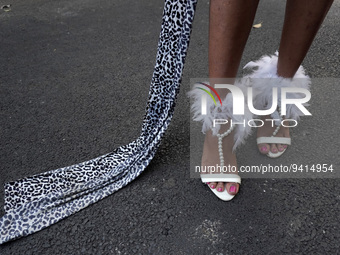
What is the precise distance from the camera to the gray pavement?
125 centimetres

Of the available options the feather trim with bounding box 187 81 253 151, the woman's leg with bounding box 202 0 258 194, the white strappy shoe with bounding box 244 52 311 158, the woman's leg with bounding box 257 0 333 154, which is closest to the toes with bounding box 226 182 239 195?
the woman's leg with bounding box 202 0 258 194

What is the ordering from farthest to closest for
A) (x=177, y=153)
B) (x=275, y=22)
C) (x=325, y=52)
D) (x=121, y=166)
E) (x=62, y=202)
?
(x=275, y=22)
(x=325, y=52)
(x=177, y=153)
(x=121, y=166)
(x=62, y=202)

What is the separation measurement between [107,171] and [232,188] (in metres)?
0.50

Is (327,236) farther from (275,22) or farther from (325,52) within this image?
(275,22)

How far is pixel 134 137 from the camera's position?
1.70 metres

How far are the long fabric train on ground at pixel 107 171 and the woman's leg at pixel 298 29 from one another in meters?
0.35

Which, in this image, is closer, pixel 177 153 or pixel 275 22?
pixel 177 153

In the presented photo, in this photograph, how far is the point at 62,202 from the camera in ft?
4.52

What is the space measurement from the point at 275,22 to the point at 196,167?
5.28 feet

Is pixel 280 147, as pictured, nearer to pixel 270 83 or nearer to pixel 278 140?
pixel 278 140

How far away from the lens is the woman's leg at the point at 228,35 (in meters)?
1.18

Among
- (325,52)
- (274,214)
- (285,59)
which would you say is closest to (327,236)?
(274,214)

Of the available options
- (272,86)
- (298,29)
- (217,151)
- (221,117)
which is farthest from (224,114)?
(298,29)

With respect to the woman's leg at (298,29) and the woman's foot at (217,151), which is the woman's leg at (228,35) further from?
the woman's leg at (298,29)
